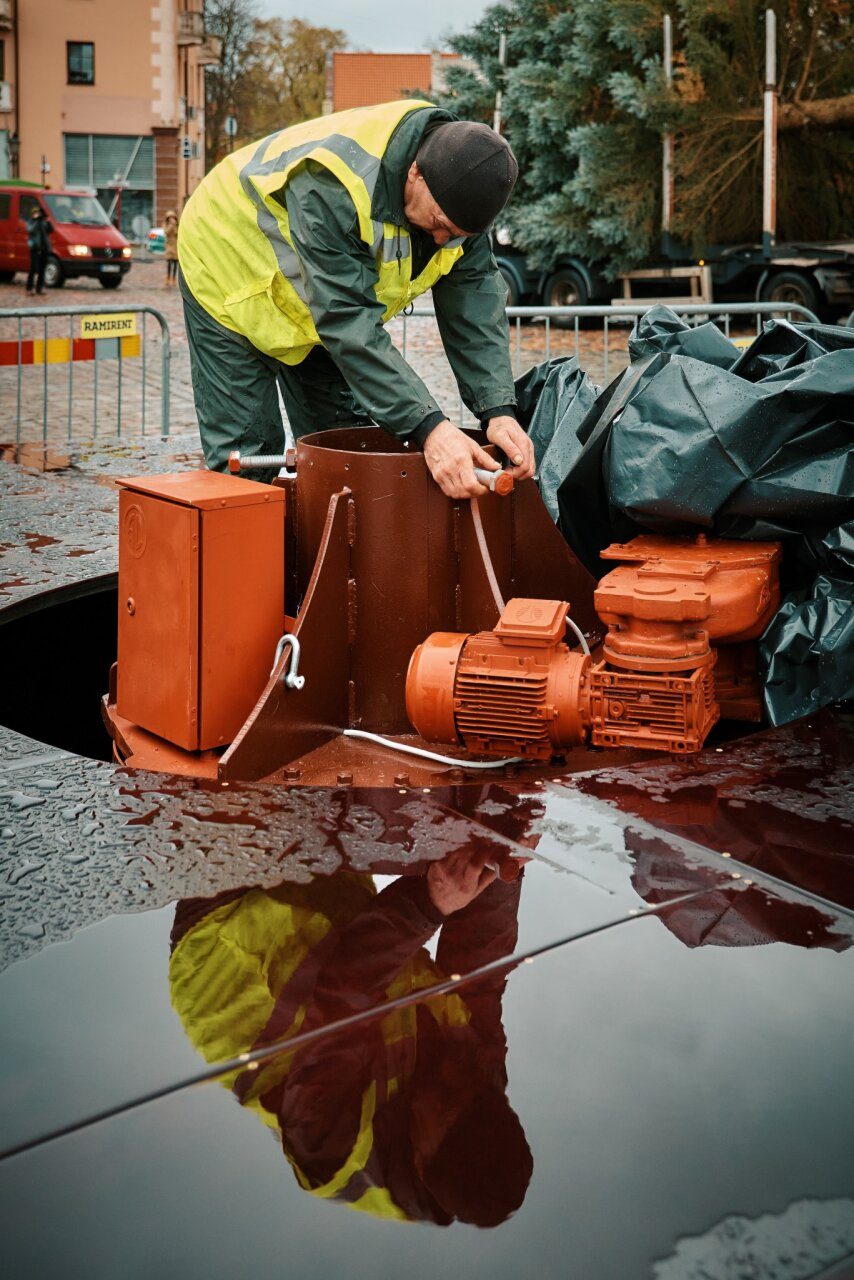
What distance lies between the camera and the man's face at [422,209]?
11.7 feet

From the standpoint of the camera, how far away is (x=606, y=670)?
Result: 10.3 feet

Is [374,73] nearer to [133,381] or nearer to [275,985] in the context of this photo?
[133,381]

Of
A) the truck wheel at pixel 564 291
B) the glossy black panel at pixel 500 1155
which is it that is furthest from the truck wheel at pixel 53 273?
the glossy black panel at pixel 500 1155

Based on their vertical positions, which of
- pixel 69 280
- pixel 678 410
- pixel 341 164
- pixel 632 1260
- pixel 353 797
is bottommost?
pixel 632 1260

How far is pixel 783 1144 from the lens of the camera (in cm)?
173

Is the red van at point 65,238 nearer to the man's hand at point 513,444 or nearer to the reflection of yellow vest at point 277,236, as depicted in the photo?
the reflection of yellow vest at point 277,236

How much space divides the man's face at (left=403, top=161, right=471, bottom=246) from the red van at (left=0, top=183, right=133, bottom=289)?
2394 cm

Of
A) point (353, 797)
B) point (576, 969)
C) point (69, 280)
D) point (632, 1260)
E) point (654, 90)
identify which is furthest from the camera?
point (69, 280)

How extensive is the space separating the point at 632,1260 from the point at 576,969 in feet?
2.04

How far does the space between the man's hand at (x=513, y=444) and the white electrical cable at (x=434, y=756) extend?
0.78 metres

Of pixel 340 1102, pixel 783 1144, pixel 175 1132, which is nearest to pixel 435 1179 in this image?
pixel 340 1102

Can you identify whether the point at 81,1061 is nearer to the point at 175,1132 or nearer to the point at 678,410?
the point at 175,1132

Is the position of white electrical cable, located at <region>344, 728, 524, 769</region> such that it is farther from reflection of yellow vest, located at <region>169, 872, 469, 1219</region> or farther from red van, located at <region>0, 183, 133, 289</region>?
red van, located at <region>0, 183, 133, 289</region>

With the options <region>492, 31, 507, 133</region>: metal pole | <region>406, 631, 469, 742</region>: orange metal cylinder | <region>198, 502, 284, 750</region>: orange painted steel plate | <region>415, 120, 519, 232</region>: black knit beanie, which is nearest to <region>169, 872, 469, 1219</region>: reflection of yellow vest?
<region>406, 631, 469, 742</region>: orange metal cylinder
